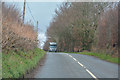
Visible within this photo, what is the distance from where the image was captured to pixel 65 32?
6544 cm

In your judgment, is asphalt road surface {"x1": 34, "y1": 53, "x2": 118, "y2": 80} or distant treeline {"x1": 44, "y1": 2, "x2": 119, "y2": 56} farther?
distant treeline {"x1": 44, "y1": 2, "x2": 119, "y2": 56}

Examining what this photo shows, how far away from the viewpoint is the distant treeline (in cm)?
3469

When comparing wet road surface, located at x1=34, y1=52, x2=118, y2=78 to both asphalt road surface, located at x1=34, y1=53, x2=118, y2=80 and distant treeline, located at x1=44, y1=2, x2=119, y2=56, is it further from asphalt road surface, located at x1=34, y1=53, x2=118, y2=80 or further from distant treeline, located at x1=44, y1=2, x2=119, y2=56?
distant treeline, located at x1=44, y1=2, x2=119, y2=56

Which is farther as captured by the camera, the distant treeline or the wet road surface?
the distant treeline

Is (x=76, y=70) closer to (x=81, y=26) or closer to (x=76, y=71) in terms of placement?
(x=76, y=71)

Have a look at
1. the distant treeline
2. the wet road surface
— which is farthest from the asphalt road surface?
the distant treeline

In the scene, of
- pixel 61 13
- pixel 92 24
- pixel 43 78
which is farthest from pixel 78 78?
pixel 61 13

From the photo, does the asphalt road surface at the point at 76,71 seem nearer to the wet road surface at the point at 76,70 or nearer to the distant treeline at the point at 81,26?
the wet road surface at the point at 76,70

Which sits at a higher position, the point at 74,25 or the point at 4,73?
the point at 74,25

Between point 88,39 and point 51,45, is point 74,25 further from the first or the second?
point 51,45

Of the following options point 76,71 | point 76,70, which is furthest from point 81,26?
point 76,71

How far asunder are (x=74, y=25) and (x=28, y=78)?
45473mm

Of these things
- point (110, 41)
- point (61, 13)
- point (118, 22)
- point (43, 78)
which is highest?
point (61, 13)

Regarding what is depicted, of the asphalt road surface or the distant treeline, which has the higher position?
the distant treeline
